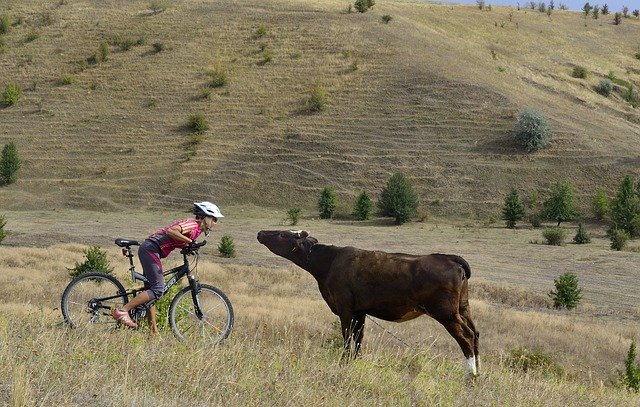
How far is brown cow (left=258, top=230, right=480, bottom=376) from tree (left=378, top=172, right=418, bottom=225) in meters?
39.2

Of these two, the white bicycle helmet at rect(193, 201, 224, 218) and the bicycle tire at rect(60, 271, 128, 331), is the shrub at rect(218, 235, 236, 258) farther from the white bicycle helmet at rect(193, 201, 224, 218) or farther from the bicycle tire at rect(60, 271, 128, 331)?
the white bicycle helmet at rect(193, 201, 224, 218)

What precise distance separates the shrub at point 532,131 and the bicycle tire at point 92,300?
5078 cm

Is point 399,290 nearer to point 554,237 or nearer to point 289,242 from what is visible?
point 289,242

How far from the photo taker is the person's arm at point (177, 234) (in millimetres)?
8750

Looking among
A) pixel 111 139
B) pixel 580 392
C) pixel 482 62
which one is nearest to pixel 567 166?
pixel 482 62

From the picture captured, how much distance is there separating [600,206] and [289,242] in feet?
141

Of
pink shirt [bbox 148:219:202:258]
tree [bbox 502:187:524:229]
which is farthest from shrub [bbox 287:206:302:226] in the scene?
pink shirt [bbox 148:219:202:258]

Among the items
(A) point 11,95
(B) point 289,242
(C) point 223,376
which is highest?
(C) point 223,376

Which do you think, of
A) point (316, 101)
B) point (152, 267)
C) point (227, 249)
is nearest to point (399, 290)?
point (152, 267)

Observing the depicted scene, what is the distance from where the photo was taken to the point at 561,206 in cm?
4888

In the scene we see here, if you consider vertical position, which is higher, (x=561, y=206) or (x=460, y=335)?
(x=460, y=335)

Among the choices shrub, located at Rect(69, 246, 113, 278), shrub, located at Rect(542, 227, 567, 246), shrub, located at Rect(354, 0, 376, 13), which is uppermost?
shrub, located at Rect(69, 246, 113, 278)

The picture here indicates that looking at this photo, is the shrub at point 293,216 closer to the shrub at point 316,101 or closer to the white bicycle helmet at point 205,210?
the shrub at point 316,101

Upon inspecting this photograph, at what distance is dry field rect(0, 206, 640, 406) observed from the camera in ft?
19.7
